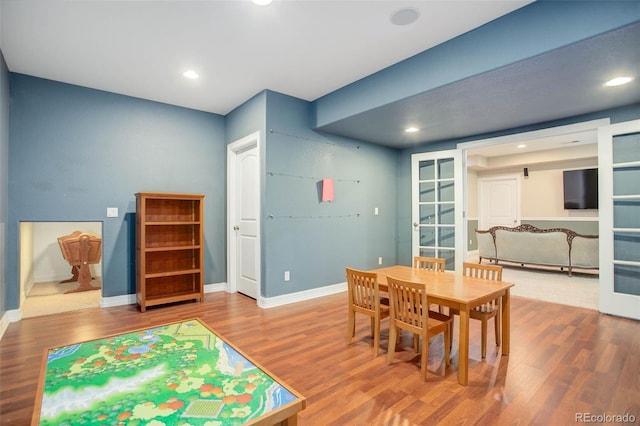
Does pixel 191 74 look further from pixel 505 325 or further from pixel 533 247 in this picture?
pixel 533 247

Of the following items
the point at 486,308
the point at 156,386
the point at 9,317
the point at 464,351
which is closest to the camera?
the point at 156,386

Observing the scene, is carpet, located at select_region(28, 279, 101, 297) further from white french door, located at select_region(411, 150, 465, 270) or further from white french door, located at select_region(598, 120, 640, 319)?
white french door, located at select_region(598, 120, 640, 319)

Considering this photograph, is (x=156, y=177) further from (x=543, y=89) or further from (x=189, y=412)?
(x=543, y=89)

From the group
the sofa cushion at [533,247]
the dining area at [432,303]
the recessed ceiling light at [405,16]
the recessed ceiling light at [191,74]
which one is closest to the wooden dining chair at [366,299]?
the dining area at [432,303]

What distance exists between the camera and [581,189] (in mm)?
7336

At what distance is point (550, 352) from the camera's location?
105 inches

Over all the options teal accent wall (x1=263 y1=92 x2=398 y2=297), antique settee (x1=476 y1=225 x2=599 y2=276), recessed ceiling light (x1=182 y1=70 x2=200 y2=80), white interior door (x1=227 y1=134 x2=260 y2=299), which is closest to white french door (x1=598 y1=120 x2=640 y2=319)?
antique settee (x1=476 y1=225 x2=599 y2=276)

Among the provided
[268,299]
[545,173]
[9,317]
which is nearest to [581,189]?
[545,173]

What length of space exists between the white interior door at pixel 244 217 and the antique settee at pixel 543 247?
5211mm

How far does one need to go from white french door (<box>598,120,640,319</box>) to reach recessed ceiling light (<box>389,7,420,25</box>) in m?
2.83

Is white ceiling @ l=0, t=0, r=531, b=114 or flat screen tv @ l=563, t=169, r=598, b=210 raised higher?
white ceiling @ l=0, t=0, r=531, b=114

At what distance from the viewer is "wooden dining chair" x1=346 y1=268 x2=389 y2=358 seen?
2.59 metres

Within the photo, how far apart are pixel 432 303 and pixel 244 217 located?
303 centimetres

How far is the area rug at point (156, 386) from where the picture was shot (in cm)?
107
